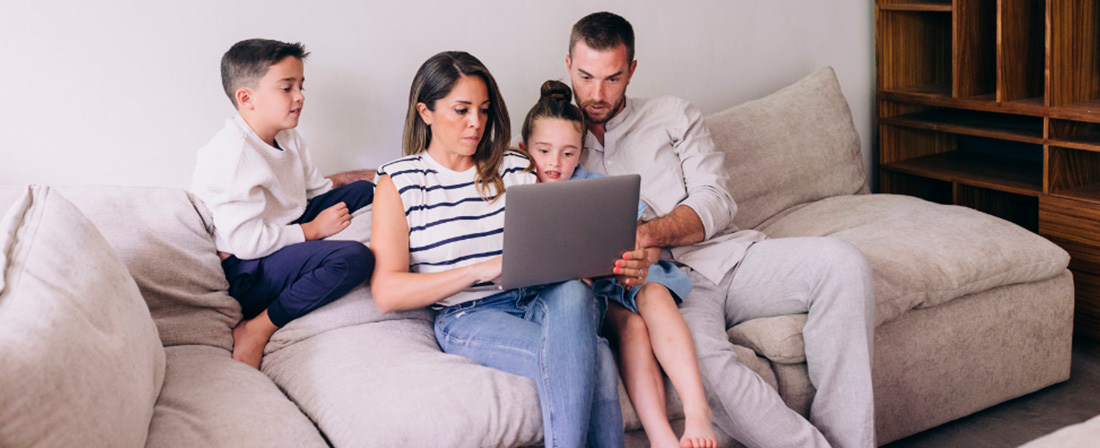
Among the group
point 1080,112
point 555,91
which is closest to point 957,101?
point 1080,112

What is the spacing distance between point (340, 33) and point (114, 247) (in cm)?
81

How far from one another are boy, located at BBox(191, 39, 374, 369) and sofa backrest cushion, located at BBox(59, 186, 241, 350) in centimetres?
5

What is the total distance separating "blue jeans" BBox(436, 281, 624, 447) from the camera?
64.6 inches

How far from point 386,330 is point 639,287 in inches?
21.8

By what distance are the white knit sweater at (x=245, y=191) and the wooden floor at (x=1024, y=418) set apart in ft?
5.10

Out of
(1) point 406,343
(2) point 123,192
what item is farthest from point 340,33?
(1) point 406,343

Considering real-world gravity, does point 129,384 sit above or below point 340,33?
below

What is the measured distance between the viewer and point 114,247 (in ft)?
6.22

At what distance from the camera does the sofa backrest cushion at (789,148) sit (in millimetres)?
2660

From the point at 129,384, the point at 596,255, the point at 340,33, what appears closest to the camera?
the point at 129,384

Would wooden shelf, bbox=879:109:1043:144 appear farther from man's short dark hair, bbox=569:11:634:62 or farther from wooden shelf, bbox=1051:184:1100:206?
man's short dark hair, bbox=569:11:634:62

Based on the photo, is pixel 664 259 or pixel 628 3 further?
pixel 628 3

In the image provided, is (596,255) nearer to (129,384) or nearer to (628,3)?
(129,384)

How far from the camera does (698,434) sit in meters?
1.70
